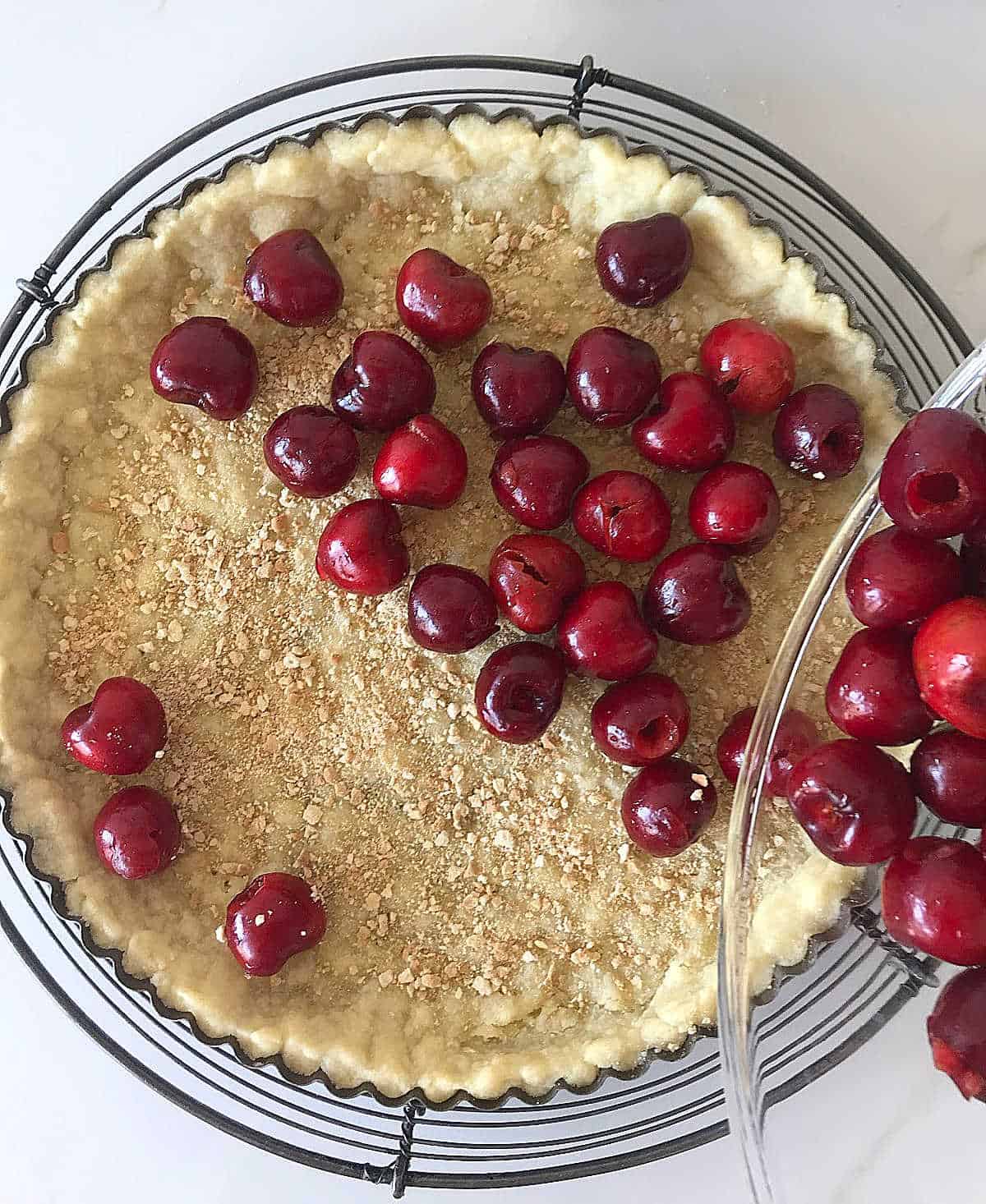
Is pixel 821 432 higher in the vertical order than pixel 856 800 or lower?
higher

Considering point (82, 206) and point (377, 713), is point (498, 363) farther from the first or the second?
point (82, 206)

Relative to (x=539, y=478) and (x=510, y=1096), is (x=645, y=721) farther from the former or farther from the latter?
(x=510, y=1096)

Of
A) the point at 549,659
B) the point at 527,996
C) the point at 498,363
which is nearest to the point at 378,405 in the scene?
the point at 498,363

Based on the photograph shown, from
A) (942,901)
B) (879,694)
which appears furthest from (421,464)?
(942,901)

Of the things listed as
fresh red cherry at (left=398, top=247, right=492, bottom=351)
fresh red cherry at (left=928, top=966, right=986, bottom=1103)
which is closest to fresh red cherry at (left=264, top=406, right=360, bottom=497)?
fresh red cherry at (left=398, top=247, right=492, bottom=351)

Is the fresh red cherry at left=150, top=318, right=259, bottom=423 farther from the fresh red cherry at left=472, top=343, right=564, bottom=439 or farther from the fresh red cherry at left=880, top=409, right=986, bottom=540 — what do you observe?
the fresh red cherry at left=880, top=409, right=986, bottom=540

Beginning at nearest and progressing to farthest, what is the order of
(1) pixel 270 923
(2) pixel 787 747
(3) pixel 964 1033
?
(3) pixel 964 1033 < (2) pixel 787 747 < (1) pixel 270 923

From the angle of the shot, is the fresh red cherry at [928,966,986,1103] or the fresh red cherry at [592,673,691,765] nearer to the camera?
the fresh red cherry at [928,966,986,1103]
